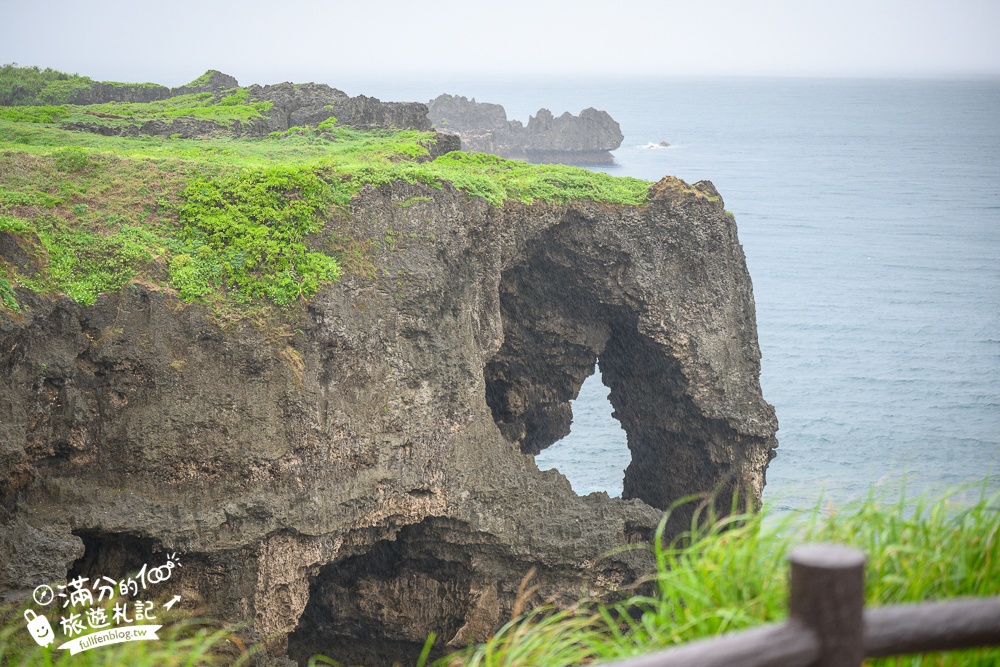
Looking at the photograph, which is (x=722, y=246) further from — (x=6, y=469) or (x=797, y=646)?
(x=797, y=646)

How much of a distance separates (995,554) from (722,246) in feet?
45.9

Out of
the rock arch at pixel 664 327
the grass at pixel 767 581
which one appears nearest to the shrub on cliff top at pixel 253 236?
the rock arch at pixel 664 327

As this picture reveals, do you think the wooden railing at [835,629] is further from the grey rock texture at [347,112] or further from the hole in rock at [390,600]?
the grey rock texture at [347,112]

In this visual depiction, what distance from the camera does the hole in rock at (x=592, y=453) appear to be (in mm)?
32119

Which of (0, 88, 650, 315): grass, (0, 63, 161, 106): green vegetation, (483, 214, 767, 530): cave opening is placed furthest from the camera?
(0, 63, 161, 106): green vegetation

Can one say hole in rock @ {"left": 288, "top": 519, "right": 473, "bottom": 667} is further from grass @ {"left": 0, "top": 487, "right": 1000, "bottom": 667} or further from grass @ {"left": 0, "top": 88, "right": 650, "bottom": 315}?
grass @ {"left": 0, "top": 487, "right": 1000, "bottom": 667}

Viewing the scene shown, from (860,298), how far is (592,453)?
23.0 m

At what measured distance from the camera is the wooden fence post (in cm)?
338

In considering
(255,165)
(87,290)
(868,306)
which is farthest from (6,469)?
(868,306)

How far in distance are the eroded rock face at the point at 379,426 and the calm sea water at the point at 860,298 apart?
3848mm

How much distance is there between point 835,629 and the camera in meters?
3.44

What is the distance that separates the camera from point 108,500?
511 inches

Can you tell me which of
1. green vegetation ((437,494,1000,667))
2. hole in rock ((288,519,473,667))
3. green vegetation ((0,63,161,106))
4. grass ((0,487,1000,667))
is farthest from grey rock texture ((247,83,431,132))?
green vegetation ((437,494,1000,667))

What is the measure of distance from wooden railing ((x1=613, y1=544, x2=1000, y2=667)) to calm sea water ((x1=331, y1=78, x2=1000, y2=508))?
72.0 inches
